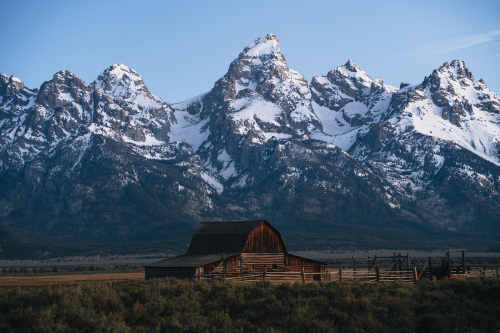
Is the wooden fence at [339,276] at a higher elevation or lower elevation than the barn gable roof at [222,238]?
lower

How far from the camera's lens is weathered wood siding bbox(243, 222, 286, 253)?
6084 cm

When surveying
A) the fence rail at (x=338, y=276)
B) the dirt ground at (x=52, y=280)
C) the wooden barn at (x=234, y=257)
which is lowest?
the dirt ground at (x=52, y=280)

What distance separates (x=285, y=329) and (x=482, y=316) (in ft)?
38.0

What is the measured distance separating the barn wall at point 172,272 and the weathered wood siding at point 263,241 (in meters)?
7.78

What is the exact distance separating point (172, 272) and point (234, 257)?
6370mm

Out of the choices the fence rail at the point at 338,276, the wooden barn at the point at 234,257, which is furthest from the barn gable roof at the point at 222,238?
the fence rail at the point at 338,276

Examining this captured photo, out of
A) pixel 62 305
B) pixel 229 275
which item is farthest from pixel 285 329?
pixel 229 275

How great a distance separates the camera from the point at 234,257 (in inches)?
2276

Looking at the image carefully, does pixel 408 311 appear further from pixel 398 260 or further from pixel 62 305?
pixel 398 260

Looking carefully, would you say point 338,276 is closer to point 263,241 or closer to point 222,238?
point 263,241

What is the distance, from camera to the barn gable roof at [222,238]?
199 feet

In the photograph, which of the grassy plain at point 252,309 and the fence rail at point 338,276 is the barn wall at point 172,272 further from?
the grassy plain at point 252,309

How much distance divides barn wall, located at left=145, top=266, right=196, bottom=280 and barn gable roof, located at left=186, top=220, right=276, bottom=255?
242 inches

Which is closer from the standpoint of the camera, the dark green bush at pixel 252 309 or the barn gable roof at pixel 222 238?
the dark green bush at pixel 252 309
